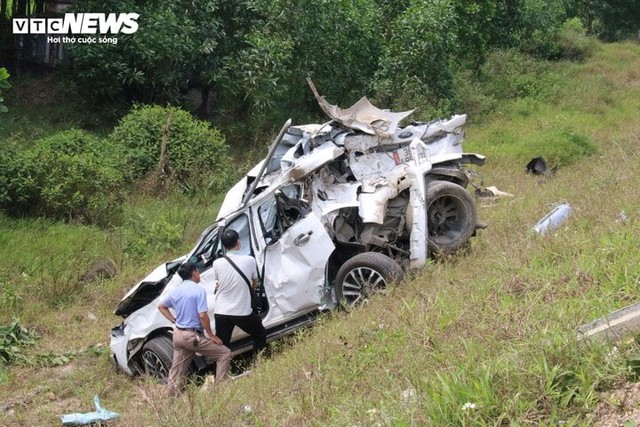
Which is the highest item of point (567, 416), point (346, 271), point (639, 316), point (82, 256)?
point (639, 316)

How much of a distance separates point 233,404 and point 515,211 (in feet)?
21.7

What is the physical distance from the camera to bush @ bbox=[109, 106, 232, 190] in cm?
1506

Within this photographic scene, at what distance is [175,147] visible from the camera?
15266 mm

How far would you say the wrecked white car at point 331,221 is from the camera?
782cm

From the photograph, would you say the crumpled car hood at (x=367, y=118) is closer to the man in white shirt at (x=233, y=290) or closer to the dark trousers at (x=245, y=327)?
the man in white shirt at (x=233, y=290)

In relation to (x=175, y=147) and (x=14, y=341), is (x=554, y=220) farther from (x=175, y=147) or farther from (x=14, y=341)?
(x=175, y=147)

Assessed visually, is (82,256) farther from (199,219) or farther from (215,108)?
(215,108)

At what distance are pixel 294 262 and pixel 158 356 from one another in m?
1.73

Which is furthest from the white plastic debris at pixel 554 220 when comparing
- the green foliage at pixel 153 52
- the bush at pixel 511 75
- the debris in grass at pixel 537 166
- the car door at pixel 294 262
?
the bush at pixel 511 75

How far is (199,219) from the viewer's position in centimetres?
1337

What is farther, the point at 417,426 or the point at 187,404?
the point at 187,404

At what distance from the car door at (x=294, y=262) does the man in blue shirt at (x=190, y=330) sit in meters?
0.81

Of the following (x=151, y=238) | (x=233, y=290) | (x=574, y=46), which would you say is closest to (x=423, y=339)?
(x=233, y=290)

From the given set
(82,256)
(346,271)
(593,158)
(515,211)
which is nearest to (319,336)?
(346,271)
